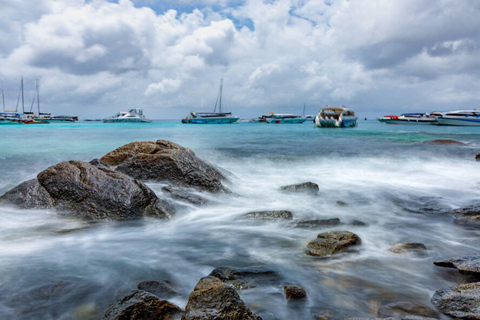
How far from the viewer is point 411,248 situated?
4.99 metres

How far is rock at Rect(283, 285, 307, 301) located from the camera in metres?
3.56

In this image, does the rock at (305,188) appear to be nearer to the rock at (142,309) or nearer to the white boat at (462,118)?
the rock at (142,309)

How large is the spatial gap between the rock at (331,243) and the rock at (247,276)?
0.86 metres

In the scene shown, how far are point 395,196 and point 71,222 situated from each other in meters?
8.33

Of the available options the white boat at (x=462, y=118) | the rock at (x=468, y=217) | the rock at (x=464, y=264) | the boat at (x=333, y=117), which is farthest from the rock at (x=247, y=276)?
the white boat at (x=462, y=118)

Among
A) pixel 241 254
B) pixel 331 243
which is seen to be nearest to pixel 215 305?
pixel 241 254

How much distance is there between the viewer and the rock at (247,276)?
3.76 metres

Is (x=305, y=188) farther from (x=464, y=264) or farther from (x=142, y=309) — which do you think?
(x=142, y=309)

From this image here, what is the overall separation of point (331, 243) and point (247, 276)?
60.2 inches

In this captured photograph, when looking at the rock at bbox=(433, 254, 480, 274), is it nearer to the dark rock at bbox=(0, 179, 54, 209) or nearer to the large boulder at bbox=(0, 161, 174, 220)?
the large boulder at bbox=(0, 161, 174, 220)

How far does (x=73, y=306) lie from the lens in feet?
11.5

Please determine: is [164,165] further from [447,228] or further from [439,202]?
[439,202]

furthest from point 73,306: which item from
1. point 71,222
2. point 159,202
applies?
point 159,202

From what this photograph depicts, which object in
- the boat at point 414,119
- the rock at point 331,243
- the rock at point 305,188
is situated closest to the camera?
the rock at point 331,243
